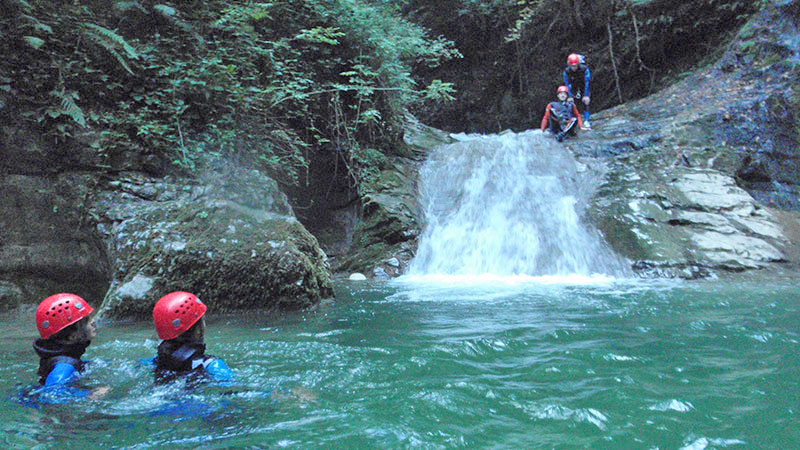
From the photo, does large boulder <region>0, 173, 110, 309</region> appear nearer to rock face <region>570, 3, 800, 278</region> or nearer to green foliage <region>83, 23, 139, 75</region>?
green foliage <region>83, 23, 139, 75</region>

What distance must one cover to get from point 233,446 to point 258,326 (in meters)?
2.80

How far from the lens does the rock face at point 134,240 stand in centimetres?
555

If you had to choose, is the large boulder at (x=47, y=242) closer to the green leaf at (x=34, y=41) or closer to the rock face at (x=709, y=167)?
the green leaf at (x=34, y=41)

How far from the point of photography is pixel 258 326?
4.95 meters

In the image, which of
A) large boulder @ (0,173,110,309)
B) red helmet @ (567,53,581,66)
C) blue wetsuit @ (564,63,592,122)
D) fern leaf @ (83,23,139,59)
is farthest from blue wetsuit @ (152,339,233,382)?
red helmet @ (567,53,581,66)

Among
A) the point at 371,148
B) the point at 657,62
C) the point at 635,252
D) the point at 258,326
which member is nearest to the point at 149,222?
the point at 258,326

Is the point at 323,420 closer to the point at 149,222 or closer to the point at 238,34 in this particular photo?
the point at 149,222

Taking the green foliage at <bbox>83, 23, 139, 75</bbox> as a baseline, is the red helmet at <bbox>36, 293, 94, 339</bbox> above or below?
below

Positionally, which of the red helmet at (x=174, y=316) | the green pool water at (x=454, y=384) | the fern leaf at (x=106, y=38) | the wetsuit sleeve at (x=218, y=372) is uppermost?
the fern leaf at (x=106, y=38)

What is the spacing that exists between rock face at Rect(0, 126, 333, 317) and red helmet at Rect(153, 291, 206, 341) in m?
2.64

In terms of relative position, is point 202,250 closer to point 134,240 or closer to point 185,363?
point 134,240

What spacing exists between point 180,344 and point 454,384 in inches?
67.0

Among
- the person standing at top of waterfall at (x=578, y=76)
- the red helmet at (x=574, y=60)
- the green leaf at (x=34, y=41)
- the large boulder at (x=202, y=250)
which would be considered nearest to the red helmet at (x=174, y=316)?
the large boulder at (x=202, y=250)

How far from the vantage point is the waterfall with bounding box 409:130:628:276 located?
903 cm
